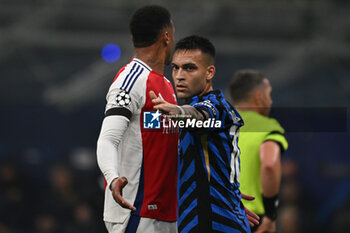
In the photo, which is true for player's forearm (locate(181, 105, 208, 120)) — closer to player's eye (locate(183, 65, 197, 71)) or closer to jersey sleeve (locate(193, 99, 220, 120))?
jersey sleeve (locate(193, 99, 220, 120))

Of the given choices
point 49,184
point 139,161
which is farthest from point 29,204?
point 139,161

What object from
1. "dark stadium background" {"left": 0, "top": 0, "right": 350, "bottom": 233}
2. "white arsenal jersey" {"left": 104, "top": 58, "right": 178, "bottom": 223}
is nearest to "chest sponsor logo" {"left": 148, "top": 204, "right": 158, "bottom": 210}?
"white arsenal jersey" {"left": 104, "top": 58, "right": 178, "bottom": 223}

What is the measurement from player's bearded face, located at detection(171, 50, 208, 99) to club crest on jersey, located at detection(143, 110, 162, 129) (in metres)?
0.23

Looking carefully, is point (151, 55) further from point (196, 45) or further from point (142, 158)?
point (142, 158)

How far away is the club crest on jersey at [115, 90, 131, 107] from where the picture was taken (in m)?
3.19

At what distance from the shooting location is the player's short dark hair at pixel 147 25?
11.4ft

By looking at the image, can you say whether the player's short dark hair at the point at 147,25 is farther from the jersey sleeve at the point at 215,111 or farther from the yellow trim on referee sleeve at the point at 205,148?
the yellow trim on referee sleeve at the point at 205,148

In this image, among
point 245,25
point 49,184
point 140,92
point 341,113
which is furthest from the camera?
point 245,25

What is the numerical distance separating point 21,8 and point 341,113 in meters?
7.95

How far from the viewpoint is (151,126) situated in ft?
10.9

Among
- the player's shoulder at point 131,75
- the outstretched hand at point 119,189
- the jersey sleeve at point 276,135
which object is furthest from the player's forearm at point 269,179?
the outstretched hand at point 119,189

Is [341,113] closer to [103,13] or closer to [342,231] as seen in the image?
[342,231]

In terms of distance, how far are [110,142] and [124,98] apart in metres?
0.27

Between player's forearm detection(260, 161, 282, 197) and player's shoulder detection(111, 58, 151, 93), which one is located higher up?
player's shoulder detection(111, 58, 151, 93)
